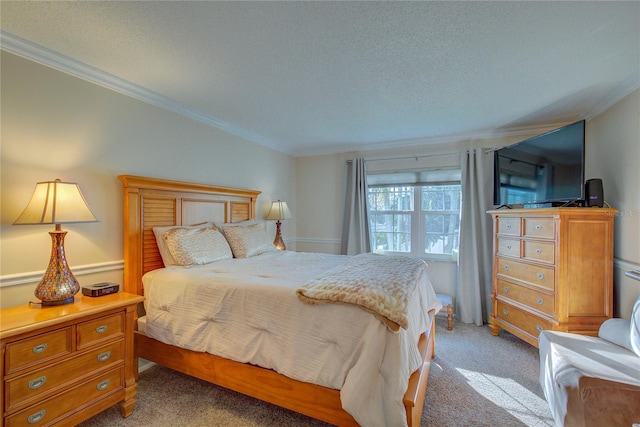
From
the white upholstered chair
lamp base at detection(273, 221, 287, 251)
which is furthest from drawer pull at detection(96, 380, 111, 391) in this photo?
the white upholstered chair

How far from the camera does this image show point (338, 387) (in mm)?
1417

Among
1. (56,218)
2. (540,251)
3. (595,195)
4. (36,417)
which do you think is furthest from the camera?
(540,251)

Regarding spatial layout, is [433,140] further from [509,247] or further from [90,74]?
[90,74]

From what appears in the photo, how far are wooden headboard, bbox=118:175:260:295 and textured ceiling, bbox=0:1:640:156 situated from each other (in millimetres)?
795

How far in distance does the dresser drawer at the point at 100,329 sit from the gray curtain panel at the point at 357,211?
2.94 metres

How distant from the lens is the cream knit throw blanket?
4.45 feet

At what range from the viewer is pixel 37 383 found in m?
1.38

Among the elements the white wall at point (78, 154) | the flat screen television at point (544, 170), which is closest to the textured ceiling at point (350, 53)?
the white wall at point (78, 154)

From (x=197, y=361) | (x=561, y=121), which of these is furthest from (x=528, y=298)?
(x=197, y=361)

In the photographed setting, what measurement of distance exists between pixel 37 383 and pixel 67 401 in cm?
20

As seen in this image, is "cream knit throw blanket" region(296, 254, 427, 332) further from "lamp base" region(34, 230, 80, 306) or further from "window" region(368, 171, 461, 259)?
"window" region(368, 171, 461, 259)

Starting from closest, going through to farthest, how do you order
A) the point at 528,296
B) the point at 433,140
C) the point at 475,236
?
1. the point at 528,296
2. the point at 475,236
3. the point at 433,140

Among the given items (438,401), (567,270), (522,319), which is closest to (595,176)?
(567,270)

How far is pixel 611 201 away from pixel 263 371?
10.8ft
